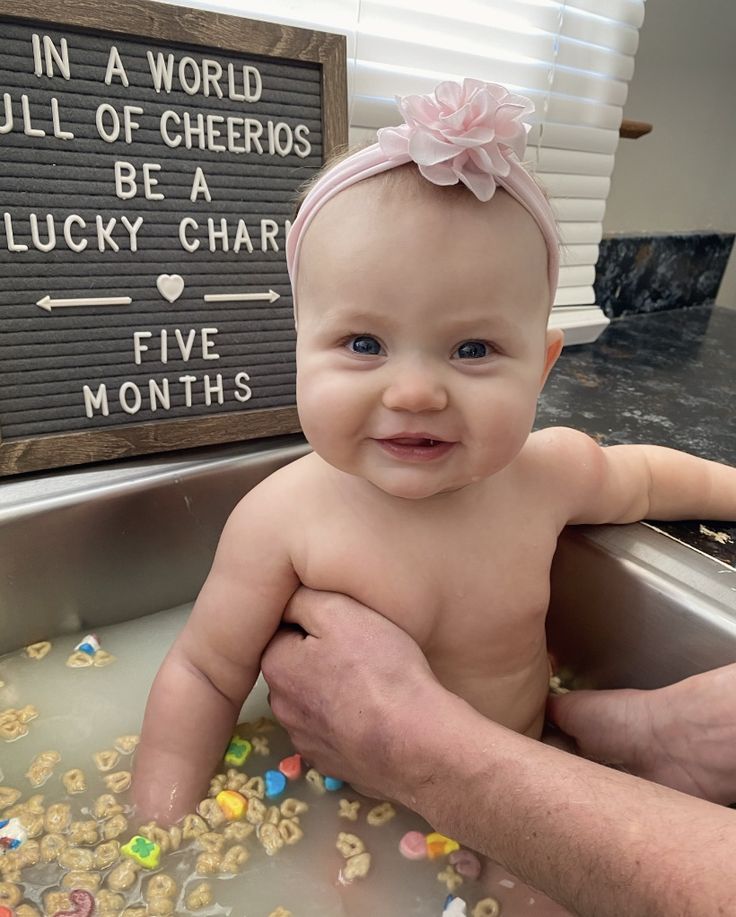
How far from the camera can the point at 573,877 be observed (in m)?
0.50

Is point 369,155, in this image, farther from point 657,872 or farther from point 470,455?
point 657,872

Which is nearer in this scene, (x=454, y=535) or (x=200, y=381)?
(x=454, y=535)

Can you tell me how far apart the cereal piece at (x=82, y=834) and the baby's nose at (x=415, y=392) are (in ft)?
1.63

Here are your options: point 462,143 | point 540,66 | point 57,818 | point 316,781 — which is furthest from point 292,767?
point 540,66

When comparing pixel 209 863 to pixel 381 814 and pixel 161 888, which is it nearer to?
pixel 161 888

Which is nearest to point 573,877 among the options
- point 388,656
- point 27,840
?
point 388,656

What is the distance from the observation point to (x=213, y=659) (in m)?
0.74

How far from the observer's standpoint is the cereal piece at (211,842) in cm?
70

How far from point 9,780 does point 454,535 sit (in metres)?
0.51

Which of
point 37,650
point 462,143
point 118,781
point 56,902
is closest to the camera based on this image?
point 462,143

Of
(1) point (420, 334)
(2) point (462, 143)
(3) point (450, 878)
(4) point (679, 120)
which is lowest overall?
(3) point (450, 878)

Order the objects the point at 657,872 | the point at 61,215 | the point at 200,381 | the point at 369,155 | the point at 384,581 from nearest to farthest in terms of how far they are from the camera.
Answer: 1. the point at 657,872
2. the point at 369,155
3. the point at 384,581
4. the point at 61,215
5. the point at 200,381

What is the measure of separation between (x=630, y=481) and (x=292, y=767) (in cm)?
47

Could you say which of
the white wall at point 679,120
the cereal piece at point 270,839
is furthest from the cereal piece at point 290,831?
the white wall at point 679,120
